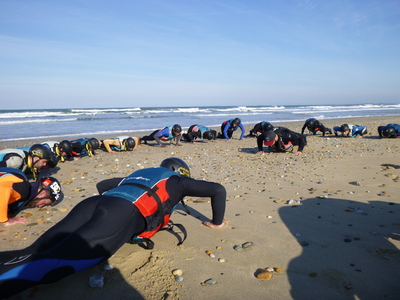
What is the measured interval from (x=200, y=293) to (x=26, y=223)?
131 inches

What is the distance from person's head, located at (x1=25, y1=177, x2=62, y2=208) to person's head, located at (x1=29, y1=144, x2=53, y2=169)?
2.59 meters

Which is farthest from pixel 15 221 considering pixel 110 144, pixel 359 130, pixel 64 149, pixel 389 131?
pixel 359 130

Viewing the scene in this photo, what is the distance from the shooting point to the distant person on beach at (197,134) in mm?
15655

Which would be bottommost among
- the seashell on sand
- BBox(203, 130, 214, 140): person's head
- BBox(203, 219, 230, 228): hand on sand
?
BBox(203, 130, 214, 140): person's head

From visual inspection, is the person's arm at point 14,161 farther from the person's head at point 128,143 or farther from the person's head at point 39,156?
the person's head at point 128,143

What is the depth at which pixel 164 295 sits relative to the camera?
9.13ft

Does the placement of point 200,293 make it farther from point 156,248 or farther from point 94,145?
point 94,145

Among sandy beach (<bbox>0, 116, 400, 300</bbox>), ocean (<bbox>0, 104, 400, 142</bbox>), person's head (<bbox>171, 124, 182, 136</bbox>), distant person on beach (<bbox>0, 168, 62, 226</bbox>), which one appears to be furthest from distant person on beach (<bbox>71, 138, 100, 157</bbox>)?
ocean (<bbox>0, 104, 400, 142</bbox>)

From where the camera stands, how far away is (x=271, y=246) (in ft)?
12.3

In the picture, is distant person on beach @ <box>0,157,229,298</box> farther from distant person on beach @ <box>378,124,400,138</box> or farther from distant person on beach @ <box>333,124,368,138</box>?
distant person on beach @ <box>333,124,368,138</box>

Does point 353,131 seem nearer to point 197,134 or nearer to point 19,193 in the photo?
point 197,134

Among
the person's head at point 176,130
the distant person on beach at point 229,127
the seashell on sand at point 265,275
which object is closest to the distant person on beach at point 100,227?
the seashell on sand at point 265,275

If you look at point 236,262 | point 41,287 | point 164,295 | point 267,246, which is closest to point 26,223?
point 41,287

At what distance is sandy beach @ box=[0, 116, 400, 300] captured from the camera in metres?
2.85
